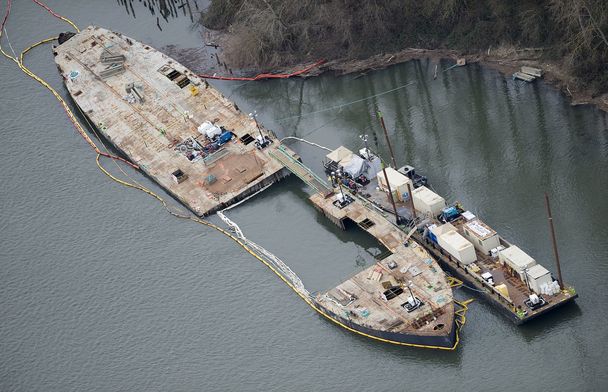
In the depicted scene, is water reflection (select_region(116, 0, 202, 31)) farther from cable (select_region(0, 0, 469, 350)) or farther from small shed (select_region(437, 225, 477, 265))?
small shed (select_region(437, 225, 477, 265))

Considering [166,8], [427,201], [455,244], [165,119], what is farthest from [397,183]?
[166,8]

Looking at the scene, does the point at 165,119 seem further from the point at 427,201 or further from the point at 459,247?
the point at 459,247

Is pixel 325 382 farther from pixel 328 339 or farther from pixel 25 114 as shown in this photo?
pixel 25 114

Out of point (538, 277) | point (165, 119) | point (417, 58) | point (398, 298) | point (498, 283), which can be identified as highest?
point (165, 119)

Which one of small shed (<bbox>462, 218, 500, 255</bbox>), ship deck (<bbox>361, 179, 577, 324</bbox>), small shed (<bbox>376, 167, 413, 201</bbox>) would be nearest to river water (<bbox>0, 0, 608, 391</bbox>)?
ship deck (<bbox>361, 179, 577, 324</bbox>)

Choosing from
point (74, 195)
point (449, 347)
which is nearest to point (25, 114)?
point (74, 195)

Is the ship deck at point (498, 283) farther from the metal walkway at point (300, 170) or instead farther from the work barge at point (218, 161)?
the metal walkway at point (300, 170)

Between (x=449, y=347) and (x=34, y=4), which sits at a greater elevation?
(x=34, y=4)
